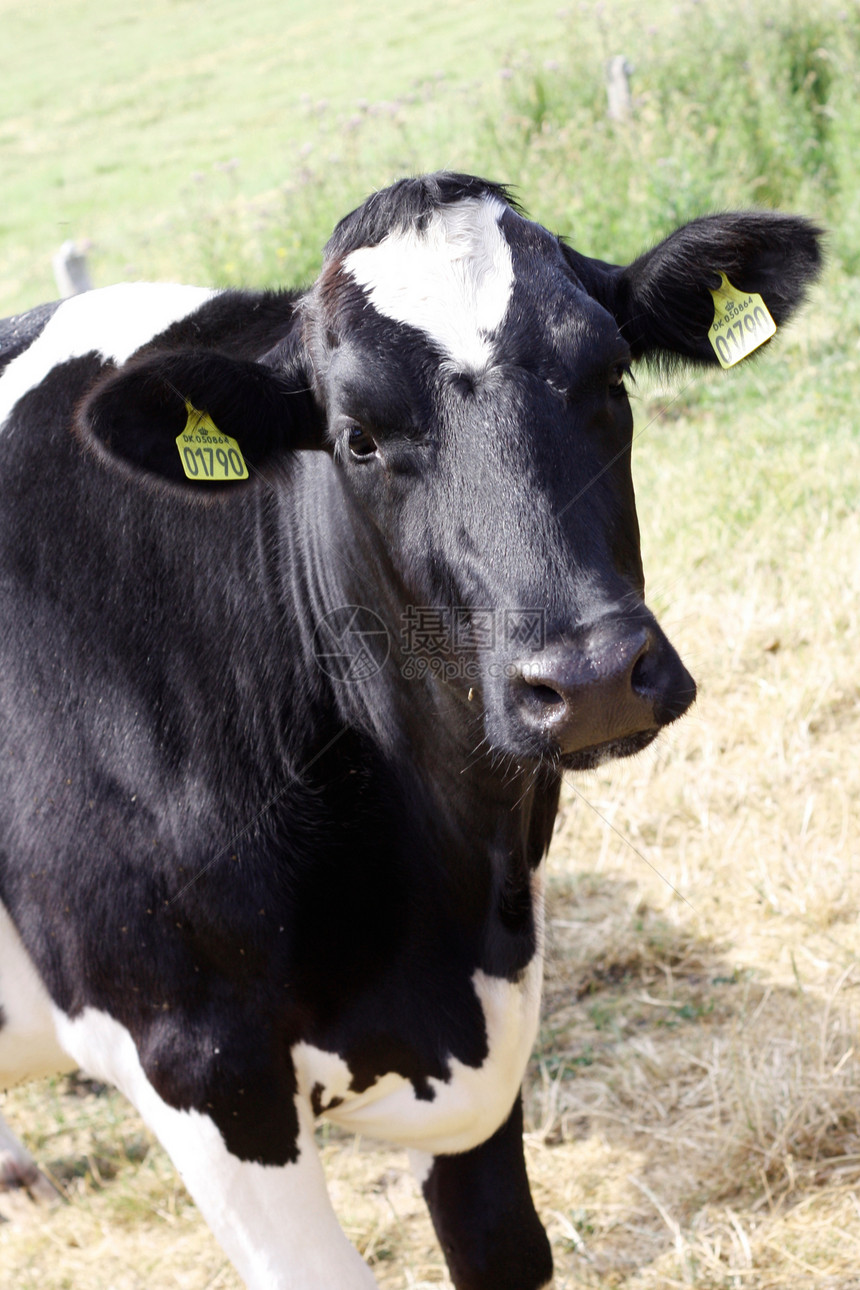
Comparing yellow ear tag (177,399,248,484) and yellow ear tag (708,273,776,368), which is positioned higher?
yellow ear tag (177,399,248,484)

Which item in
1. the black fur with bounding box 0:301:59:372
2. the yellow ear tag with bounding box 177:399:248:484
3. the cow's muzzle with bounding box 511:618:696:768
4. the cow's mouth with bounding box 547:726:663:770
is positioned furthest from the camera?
the black fur with bounding box 0:301:59:372

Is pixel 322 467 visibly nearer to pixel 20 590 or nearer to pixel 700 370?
pixel 20 590

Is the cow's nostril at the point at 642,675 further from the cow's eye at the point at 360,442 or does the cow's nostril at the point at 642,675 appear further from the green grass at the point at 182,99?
the green grass at the point at 182,99

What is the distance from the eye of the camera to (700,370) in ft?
8.41

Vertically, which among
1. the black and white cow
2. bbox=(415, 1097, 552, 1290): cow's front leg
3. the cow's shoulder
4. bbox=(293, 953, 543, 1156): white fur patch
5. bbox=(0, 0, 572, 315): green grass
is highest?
the cow's shoulder

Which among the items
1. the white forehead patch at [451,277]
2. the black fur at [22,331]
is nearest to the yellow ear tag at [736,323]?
the white forehead patch at [451,277]

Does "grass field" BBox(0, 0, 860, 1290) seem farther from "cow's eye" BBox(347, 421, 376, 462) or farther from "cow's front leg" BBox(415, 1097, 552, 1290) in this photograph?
"cow's eye" BBox(347, 421, 376, 462)

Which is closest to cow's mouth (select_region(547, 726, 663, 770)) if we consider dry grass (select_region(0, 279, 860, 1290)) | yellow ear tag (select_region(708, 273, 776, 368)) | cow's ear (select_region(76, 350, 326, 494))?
cow's ear (select_region(76, 350, 326, 494))

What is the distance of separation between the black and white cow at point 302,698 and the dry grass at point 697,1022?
0.61 meters

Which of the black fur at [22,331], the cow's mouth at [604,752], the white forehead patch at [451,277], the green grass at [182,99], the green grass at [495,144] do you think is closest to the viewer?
the cow's mouth at [604,752]

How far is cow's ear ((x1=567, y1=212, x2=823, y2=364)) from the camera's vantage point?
227cm

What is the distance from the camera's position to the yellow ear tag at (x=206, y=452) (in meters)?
2.16

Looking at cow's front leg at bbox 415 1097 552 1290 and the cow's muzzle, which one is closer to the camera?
the cow's muzzle

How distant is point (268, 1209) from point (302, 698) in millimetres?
917
